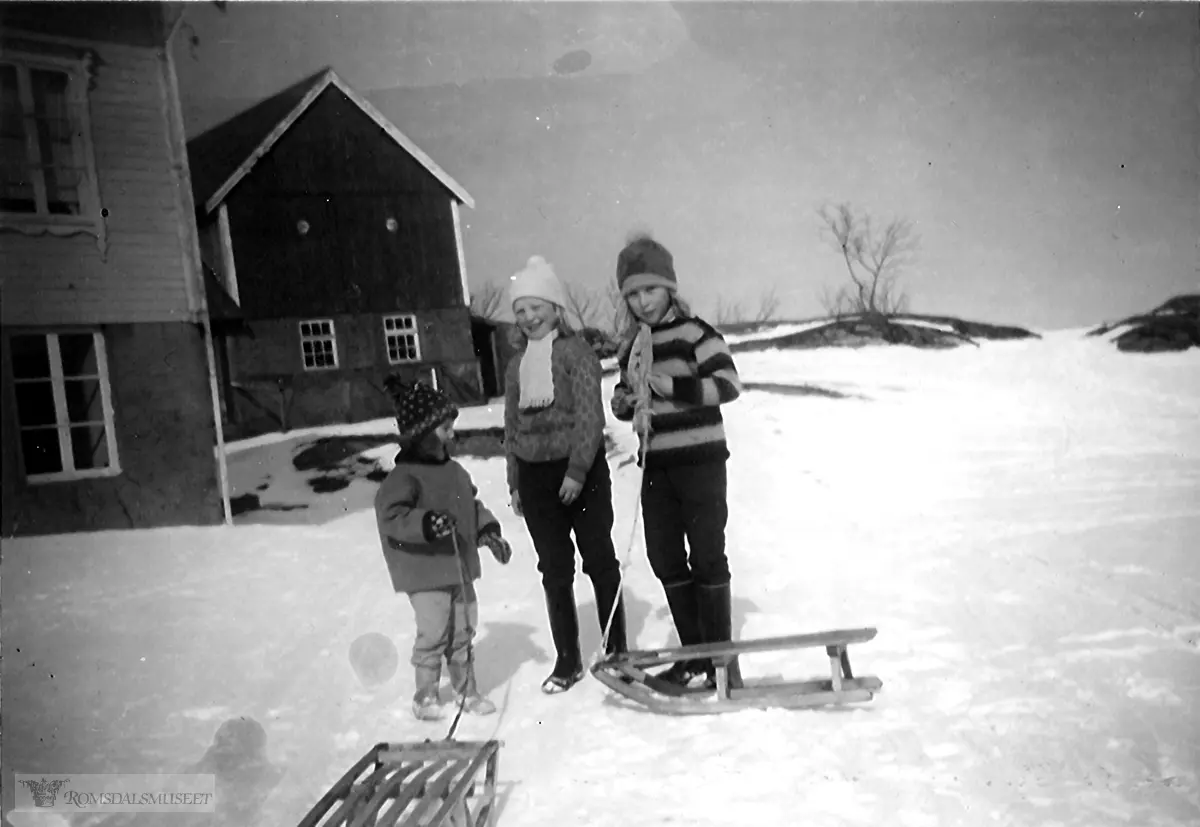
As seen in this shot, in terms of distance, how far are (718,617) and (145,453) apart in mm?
1556

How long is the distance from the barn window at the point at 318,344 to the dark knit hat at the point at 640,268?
2.54 feet

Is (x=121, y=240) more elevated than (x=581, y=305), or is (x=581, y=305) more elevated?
(x=121, y=240)

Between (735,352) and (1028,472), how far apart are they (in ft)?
3.05

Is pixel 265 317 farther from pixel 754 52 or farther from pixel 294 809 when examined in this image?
pixel 754 52

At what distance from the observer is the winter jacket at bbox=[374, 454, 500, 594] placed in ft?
6.61

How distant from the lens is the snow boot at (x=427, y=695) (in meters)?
2.02

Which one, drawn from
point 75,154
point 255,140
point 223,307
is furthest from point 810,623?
point 75,154

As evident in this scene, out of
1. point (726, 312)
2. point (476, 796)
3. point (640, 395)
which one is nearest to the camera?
point (476, 796)

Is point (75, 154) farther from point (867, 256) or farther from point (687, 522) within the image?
point (867, 256)

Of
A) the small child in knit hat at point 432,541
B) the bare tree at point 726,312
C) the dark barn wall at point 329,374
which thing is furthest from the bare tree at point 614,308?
the small child in knit hat at point 432,541

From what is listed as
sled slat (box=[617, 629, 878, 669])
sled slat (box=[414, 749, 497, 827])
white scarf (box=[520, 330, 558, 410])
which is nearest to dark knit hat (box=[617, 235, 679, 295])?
white scarf (box=[520, 330, 558, 410])

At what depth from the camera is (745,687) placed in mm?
2045

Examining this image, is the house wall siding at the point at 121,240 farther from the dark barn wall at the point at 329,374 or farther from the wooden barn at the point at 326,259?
the dark barn wall at the point at 329,374

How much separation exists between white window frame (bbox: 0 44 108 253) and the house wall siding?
16mm
